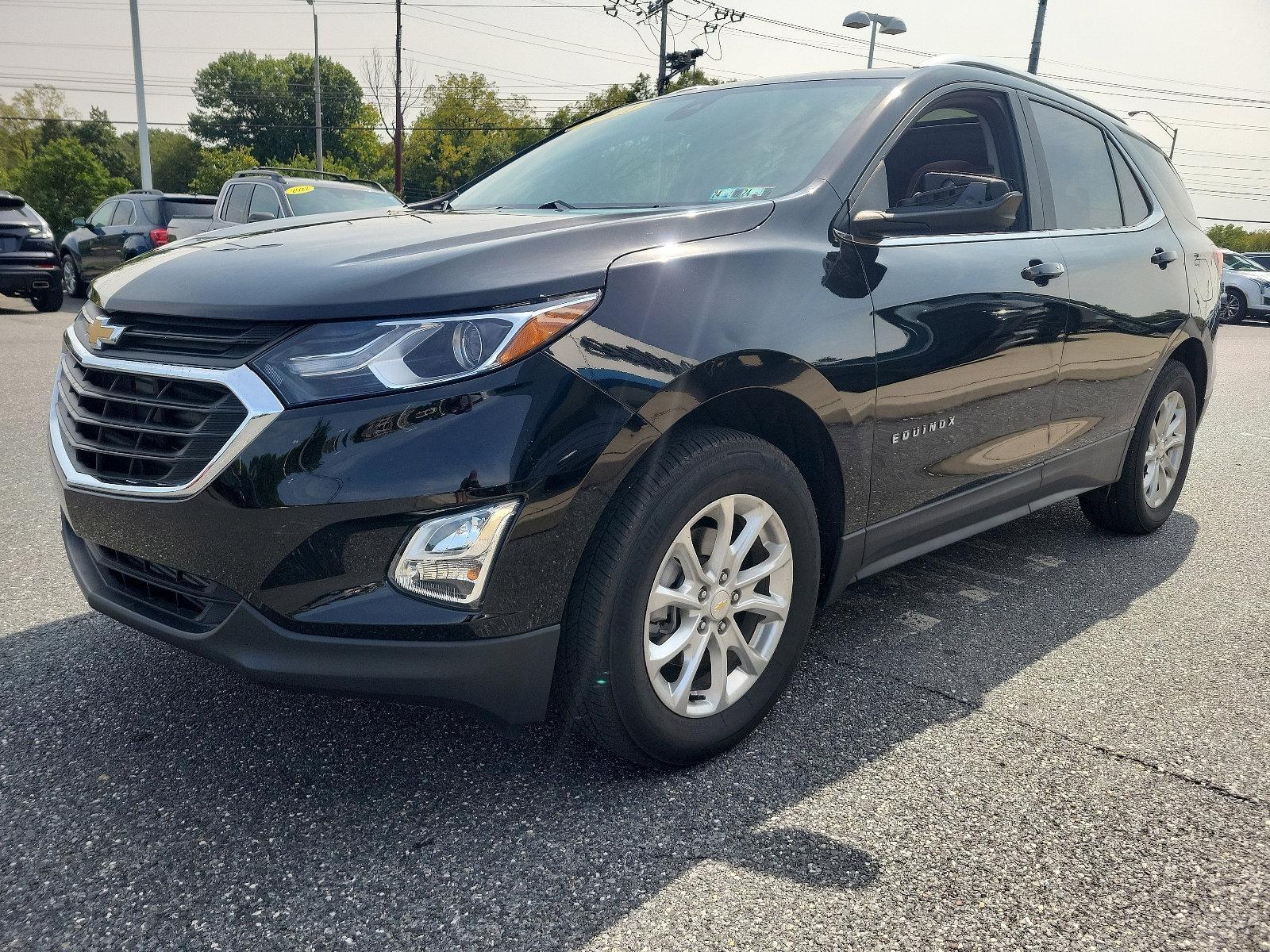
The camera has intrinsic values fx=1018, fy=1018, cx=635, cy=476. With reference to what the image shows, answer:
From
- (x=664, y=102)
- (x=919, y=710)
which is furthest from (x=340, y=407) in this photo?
(x=664, y=102)

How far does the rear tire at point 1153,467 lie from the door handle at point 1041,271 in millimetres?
1141

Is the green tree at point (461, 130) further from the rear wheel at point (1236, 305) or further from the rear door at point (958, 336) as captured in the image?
the rear door at point (958, 336)

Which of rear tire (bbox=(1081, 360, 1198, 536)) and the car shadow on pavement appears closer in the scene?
the car shadow on pavement

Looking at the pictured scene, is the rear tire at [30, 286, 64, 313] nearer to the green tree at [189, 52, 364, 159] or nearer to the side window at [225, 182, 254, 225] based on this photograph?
the side window at [225, 182, 254, 225]

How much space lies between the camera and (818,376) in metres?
2.50

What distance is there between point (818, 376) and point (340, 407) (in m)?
1.17

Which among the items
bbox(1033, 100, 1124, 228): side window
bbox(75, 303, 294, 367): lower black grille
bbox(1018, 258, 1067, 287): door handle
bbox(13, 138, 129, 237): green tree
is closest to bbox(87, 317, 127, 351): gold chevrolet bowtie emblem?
bbox(75, 303, 294, 367): lower black grille

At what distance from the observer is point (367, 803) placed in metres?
2.23

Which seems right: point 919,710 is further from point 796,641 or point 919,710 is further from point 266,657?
point 266,657

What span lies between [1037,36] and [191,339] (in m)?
25.2

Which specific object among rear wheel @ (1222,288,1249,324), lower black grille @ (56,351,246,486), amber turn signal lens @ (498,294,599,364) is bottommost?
rear wheel @ (1222,288,1249,324)

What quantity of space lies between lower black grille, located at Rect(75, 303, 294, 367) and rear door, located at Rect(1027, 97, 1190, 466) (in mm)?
2610

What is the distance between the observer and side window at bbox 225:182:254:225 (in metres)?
10.9

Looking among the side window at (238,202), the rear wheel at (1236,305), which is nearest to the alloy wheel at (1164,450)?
the side window at (238,202)
